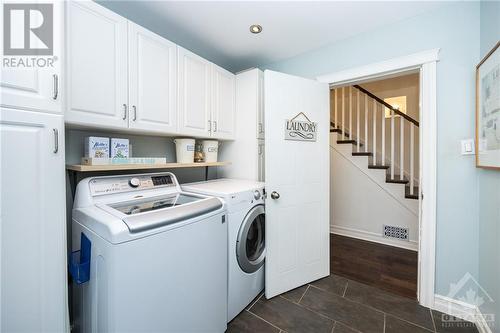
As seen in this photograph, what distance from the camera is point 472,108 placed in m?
1.52

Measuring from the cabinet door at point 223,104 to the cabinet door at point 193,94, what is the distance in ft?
0.27

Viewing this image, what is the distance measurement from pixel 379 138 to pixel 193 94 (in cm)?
330

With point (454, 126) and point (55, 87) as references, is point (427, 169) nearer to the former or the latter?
point (454, 126)

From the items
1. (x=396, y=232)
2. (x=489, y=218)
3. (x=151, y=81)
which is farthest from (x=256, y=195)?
(x=396, y=232)

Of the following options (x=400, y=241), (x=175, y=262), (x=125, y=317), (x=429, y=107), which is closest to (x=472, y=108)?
(x=429, y=107)

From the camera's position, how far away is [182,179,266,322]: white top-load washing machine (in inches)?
61.2

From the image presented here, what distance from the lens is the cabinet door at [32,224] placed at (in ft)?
2.65

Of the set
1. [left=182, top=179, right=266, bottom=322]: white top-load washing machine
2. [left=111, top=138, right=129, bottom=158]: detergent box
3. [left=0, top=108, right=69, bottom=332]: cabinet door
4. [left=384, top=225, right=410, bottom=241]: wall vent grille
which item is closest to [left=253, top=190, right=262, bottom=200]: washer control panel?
[left=182, top=179, right=266, bottom=322]: white top-load washing machine

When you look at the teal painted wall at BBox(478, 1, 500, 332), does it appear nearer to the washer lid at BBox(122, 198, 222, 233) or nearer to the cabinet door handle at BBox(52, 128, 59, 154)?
the washer lid at BBox(122, 198, 222, 233)

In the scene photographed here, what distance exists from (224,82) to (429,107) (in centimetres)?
181

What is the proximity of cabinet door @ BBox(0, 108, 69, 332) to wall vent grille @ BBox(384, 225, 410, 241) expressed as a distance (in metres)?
3.35

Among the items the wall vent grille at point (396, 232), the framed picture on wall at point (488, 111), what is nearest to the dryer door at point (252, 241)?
the framed picture on wall at point (488, 111)

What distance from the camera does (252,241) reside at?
1.86 metres

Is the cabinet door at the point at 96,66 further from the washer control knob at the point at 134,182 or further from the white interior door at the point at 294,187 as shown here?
the white interior door at the point at 294,187
